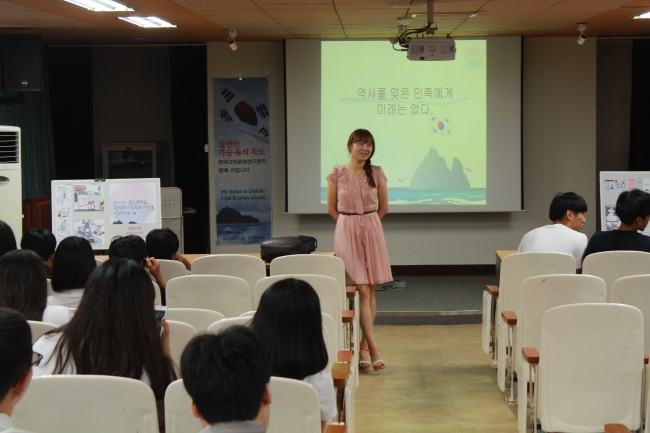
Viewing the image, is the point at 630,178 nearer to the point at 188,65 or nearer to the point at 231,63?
the point at 231,63

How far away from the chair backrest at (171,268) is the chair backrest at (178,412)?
2500 millimetres

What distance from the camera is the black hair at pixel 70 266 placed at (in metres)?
3.46

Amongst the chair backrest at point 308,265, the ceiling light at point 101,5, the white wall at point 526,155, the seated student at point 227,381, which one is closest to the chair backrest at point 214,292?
the chair backrest at point 308,265

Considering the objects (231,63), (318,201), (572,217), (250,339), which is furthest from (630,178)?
(250,339)

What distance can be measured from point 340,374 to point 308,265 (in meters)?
1.77

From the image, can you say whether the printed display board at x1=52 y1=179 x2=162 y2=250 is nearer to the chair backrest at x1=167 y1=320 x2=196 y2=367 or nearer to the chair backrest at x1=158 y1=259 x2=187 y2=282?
the chair backrest at x1=158 y1=259 x2=187 y2=282

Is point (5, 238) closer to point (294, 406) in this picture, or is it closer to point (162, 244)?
point (162, 244)

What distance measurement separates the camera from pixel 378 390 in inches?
195

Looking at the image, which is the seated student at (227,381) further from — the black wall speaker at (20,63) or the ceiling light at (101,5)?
the black wall speaker at (20,63)

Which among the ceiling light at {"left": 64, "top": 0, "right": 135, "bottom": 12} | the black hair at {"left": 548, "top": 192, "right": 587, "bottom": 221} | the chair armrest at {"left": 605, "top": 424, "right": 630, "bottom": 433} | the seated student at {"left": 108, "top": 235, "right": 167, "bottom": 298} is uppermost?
the ceiling light at {"left": 64, "top": 0, "right": 135, "bottom": 12}

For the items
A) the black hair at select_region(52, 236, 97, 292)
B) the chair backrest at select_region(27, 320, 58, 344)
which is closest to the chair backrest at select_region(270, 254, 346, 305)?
the black hair at select_region(52, 236, 97, 292)

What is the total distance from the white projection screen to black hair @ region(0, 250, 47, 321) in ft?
17.4

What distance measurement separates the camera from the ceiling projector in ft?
21.0

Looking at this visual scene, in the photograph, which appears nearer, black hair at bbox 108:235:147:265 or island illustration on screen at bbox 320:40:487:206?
black hair at bbox 108:235:147:265
